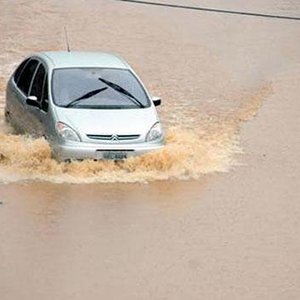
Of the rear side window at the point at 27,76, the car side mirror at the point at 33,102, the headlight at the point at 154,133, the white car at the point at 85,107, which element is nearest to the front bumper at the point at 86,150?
the white car at the point at 85,107

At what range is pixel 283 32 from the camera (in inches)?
1124

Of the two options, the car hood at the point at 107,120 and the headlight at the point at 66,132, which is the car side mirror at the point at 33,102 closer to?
the car hood at the point at 107,120

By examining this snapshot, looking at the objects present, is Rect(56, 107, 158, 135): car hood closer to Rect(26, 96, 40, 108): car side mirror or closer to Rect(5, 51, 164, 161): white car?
Rect(5, 51, 164, 161): white car

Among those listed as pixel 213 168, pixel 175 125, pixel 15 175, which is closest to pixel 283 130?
pixel 175 125

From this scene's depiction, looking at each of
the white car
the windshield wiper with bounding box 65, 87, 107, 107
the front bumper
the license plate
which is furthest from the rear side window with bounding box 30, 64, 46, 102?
the license plate

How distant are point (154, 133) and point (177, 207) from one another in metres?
1.67

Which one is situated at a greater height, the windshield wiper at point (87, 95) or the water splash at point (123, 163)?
the windshield wiper at point (87, 95)

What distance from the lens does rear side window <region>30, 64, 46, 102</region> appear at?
43.6 feet

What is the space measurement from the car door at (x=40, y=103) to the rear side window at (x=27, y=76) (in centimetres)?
20

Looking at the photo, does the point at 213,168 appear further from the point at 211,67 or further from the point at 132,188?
the point at 211,67

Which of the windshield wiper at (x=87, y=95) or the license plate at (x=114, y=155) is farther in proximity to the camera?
the windshield wiper at (x=87, y=95)

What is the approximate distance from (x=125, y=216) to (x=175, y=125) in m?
5.49

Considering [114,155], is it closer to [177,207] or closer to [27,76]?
[177,207]

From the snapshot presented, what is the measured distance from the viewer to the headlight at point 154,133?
12445 mm
